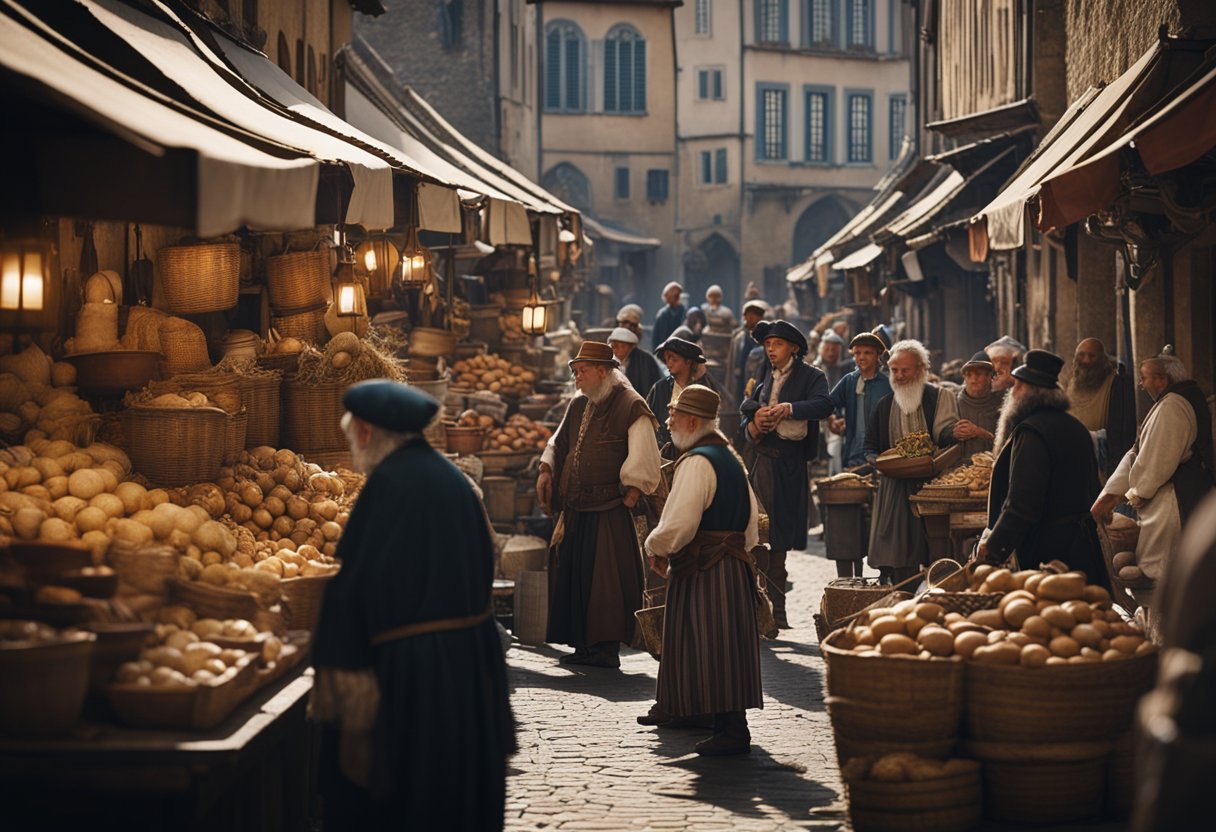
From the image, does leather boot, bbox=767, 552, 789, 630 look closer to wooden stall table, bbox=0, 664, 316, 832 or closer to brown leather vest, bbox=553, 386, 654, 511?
brown leather vest, bbox=553, 386, 654, 511

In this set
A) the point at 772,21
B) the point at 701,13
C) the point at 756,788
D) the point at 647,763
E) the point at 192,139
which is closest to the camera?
the point at 192,139

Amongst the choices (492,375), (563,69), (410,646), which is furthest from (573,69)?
(410,646)

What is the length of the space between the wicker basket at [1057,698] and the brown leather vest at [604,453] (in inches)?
172

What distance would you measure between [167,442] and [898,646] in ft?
12.5

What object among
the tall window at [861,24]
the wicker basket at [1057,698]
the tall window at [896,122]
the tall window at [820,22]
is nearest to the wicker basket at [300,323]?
the wicker basket at [1057,698]

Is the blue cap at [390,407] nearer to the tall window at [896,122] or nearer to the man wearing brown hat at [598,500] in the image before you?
the man wearing brown hat at [598,500]

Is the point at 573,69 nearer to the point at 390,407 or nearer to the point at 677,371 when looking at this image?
the point at 677,371

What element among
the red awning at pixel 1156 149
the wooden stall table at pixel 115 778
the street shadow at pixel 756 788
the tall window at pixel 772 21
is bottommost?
the street shadow at pixel 756 788

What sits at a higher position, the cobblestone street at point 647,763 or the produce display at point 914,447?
the produce display at point 914,447

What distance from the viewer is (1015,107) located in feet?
61.9

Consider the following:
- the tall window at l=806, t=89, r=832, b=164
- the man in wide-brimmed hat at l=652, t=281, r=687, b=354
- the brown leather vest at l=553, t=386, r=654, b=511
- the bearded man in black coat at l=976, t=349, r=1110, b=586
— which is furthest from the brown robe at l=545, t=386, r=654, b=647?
the tall window at l=806, t=89, r=832, b=164

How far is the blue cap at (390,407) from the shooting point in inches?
237

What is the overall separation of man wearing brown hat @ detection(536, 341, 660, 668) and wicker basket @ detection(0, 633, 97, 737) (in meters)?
5.75

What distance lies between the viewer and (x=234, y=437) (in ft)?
31.4
